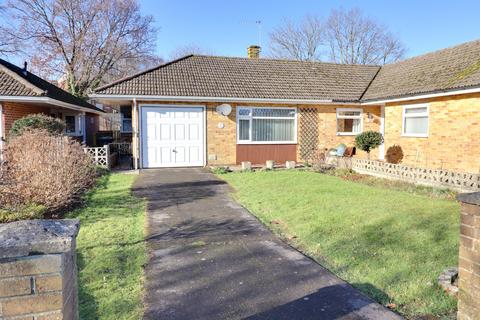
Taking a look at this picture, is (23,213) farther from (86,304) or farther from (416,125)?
(416,125)

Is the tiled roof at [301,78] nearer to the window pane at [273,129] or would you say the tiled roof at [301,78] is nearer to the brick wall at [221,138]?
the brick wall at [221,138]

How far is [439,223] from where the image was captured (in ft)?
19.5

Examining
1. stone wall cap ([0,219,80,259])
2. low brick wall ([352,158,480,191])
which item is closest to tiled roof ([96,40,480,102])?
low brick wall ([352,158,480,191])

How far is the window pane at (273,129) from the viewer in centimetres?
1562

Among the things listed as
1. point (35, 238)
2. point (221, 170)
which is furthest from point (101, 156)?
point (35, 238)

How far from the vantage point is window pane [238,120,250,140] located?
50.5 feet

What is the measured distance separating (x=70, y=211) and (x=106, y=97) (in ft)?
23.9

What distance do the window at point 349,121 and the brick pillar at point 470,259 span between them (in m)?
13.9

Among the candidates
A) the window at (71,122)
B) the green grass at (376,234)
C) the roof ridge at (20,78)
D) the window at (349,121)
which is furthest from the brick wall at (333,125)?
the window at (71,122)

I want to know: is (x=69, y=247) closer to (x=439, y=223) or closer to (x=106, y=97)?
(x=439, y=223)

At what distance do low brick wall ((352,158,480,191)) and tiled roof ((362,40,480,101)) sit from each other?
291cm

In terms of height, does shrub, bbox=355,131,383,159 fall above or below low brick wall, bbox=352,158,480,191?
above

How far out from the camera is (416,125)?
1388 centimetres

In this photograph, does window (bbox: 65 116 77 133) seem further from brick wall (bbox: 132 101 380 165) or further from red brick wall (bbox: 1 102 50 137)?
brick wall (bbox: 132 101 380 165)
